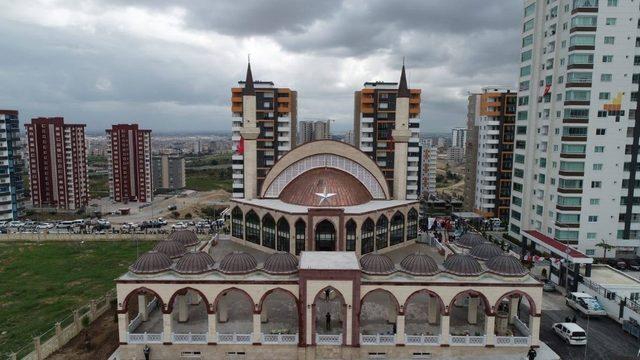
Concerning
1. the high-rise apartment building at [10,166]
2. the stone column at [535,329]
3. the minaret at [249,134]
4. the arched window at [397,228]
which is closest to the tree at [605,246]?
the arched window at [397,228]

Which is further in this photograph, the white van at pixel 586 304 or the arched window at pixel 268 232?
the arched window at pixel 268 232

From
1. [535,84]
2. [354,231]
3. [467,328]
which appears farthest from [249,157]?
[535,84]

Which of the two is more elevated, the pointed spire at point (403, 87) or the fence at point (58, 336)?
the pointed spire at point (403, 87)

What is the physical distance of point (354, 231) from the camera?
38.3m

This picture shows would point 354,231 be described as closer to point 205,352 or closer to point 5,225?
point 205,352

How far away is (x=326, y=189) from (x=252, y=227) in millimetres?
8576

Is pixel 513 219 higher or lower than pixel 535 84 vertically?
lower

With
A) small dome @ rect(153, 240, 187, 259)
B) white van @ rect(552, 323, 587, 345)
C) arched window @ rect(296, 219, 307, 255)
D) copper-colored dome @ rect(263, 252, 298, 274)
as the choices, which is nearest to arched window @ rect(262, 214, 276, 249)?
arched window @ rect(296, 219, 307, 255)

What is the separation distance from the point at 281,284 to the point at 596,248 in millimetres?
39509

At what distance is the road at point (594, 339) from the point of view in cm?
2800

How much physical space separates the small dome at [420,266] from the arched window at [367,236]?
10884 mm

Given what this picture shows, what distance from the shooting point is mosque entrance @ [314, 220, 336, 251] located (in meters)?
Result: 37.7

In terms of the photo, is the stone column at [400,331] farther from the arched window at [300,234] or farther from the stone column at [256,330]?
the arched window at [300,234]

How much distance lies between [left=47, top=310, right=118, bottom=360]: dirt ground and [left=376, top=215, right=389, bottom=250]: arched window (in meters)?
23.7
